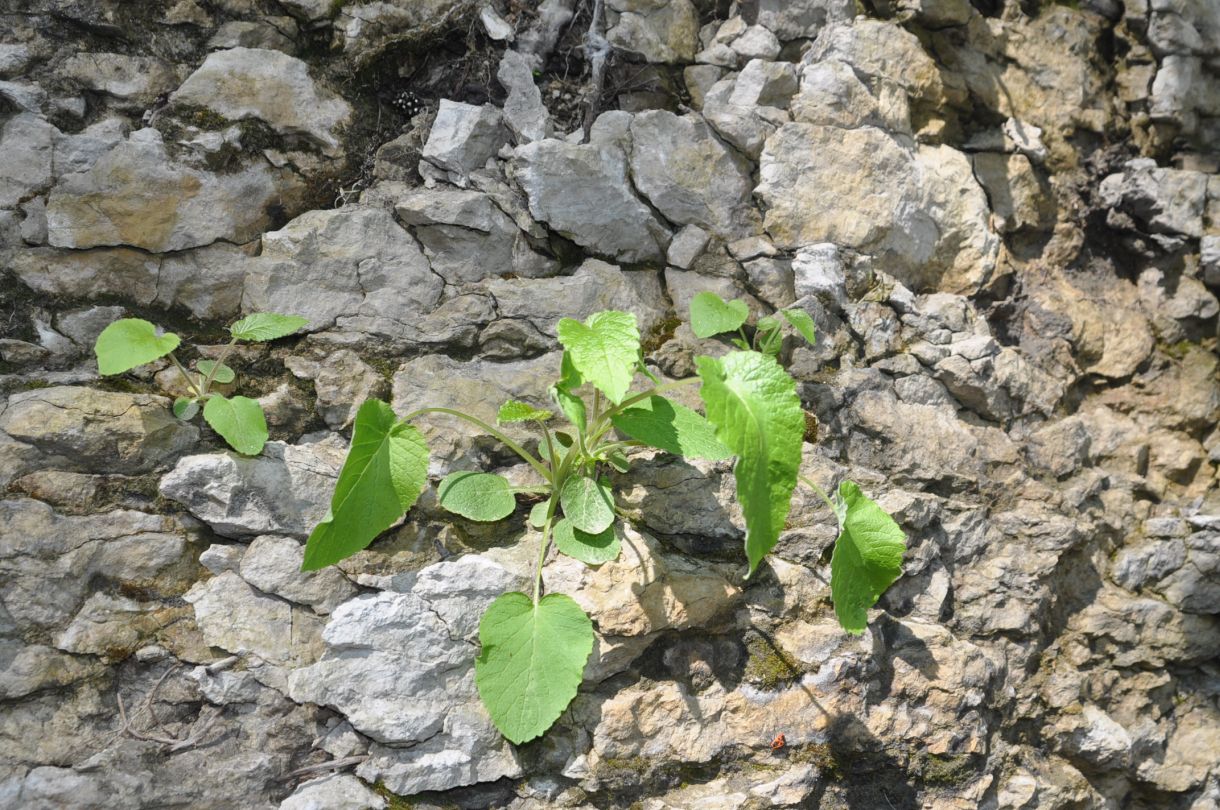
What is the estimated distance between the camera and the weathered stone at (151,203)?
9.17 feet

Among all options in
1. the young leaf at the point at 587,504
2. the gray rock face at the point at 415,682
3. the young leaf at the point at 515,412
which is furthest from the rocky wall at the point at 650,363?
the young leaf at the point at 515,412

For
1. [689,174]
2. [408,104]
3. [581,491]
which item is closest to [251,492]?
[581,491]

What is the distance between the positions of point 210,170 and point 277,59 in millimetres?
499

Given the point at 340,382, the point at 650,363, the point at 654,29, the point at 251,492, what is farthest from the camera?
the point at 654,29

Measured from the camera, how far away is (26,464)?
7.85 feet

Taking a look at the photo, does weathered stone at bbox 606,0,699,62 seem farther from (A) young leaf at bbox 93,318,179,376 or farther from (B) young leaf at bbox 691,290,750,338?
(A) young leaf at bbox 93,318,179,376

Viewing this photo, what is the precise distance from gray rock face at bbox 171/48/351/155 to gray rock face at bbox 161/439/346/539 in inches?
50.3

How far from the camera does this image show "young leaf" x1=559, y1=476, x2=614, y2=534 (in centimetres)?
245

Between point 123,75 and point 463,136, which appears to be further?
point 463,136

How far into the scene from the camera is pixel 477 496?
2.50m

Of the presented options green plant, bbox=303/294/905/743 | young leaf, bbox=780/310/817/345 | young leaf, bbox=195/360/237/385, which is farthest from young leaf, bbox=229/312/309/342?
young leaf, bbox=780/310/817/345

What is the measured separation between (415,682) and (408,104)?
84.2 inches

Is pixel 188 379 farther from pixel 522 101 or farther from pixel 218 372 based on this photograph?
pixel 522 101

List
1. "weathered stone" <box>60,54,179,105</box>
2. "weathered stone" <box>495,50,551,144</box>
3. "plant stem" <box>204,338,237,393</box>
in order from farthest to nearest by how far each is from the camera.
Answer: "weathered stone" <box>495,50,551,144</box> < "weathered stone" <box>60,54,179,105</box> < "plant stem" <box>204,338,237,393</box>
